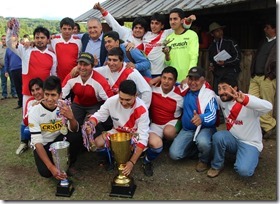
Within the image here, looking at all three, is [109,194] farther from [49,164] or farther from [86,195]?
[49,164]

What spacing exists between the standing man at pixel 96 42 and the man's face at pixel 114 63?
1.96 feet

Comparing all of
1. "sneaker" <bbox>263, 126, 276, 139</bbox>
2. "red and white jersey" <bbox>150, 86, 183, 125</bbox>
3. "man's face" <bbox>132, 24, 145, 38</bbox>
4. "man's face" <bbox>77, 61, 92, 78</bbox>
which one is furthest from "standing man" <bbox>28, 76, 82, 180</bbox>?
"sneaker" <bbox>263, 126, 276, 139</bbox>

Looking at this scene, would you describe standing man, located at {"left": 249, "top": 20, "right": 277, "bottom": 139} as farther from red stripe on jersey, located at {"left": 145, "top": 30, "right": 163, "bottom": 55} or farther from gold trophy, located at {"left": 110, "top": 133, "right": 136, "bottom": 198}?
gold trophy, located at {"left": 110, "top": 133, "right": 136, "bottom": 198}

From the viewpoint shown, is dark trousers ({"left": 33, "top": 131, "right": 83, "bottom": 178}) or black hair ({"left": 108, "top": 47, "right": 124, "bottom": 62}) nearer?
dark trousers ({"left": 33, "top": 131, "right": 83, "bottom": 178})

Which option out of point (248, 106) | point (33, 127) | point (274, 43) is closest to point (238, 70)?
point (274, 43)

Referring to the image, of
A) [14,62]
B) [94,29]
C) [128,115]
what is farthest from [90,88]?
[14,62]

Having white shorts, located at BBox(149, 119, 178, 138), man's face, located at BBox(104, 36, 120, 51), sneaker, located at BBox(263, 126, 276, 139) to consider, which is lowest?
sneaker, located at BBox(263, 126, 276, 139)

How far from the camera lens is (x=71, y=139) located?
4.05 meters

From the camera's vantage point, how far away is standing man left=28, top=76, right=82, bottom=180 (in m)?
3.65

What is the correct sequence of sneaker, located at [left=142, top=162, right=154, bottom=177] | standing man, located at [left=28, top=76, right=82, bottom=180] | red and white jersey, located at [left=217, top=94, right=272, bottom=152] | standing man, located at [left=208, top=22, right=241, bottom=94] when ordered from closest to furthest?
standing man, located at [left=28, top=76, right=82, bottom=180] < red and white jersey, located at [left=217, top=94, right=272, bottom=152] < sneaker, located at [left=142, top=162, right=154, bottom=177] < standing man, located at [left=208, top=22, right=241, bottom=94]

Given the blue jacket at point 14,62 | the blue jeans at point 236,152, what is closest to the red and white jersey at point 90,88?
the blue jeans at point 236,152

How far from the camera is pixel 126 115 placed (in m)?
4.00

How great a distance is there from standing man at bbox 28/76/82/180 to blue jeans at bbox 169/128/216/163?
1329 millimetres

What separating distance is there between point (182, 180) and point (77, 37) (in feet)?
9.47
